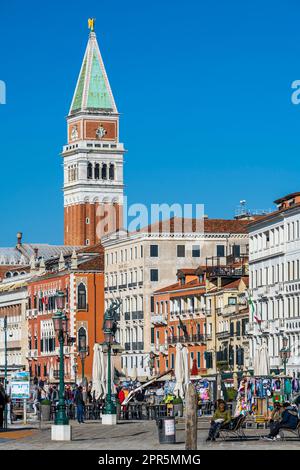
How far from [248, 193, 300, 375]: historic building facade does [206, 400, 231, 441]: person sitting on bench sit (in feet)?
175

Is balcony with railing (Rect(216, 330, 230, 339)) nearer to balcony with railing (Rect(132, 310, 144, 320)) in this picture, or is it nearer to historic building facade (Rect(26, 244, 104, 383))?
balcony with railing (Rect(132, 310, 144, 320))

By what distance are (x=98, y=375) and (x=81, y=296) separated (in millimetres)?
70153

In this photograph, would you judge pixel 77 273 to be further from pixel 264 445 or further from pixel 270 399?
pixel 264 445

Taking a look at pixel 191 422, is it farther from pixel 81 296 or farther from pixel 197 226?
pixel 81 296

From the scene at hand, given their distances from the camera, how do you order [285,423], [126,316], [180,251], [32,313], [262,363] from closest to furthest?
[285,423] < [262,363] < [180,251] < [126,316] < [32,313]

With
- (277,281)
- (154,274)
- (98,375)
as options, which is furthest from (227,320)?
(98,375)

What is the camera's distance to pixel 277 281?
348 feet

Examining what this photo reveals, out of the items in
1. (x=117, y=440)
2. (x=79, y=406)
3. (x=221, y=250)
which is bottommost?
(x=117, y=440)

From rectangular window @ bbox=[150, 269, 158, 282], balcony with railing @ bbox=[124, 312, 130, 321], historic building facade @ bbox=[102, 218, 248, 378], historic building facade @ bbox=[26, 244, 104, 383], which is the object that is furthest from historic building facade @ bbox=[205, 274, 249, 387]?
historic building facade @ bbox=[26, 244, 104, 383]

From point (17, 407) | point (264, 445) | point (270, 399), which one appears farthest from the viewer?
point (17, 407)

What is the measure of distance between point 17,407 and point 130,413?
6.81 meters

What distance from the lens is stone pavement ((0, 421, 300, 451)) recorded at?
143ft
